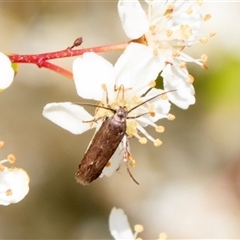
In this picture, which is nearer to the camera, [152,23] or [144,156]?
[152,23]

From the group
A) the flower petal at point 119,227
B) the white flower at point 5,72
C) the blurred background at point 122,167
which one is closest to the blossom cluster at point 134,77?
the white flower at point 5,72

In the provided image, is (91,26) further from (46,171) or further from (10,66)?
(10,66)

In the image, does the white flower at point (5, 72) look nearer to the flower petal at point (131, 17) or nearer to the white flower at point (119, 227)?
the flower petal at point (131, 17)

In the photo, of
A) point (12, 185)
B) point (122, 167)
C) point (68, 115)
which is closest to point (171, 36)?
point (68, 115)

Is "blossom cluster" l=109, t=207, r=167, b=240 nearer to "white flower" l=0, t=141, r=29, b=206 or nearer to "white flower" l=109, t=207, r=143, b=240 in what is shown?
"white flower" l=109, t=207, r=143, b=240

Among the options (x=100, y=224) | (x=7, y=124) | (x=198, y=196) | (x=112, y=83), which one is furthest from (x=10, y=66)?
(x=198, y=196)

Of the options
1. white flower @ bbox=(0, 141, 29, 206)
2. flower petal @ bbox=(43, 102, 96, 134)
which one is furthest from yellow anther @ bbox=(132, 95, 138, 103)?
white flower @ bbox=(0, 141, 29, 206)
